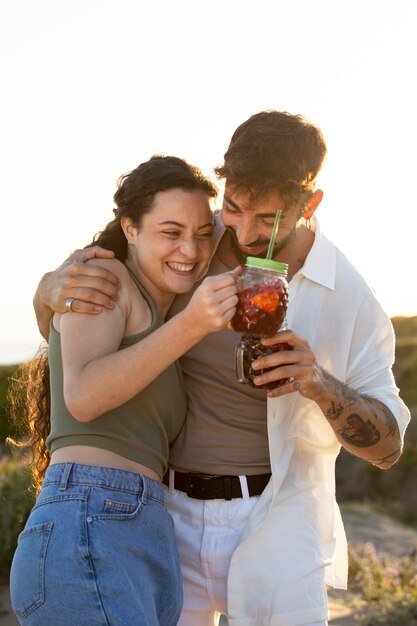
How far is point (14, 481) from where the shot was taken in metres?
8.22

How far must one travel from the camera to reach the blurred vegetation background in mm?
7840

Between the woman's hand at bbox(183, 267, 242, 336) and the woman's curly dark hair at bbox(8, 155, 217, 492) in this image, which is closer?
the woman's hand at bbox(183, 267, 242, 336)

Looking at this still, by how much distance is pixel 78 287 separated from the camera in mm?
3273

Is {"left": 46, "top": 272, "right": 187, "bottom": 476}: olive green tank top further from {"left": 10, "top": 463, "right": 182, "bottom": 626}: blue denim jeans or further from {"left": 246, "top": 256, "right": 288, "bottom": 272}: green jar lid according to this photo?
{"left": 246, "top": 256, "right": 288, "bottom": 272}: green jar lid

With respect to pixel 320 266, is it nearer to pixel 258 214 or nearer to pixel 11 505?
pixel 258 214

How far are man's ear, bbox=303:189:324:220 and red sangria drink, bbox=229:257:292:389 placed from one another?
0.75 meters

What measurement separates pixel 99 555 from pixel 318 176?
1.72m

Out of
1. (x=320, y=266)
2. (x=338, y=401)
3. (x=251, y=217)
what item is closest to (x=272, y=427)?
(x=338, y=401)

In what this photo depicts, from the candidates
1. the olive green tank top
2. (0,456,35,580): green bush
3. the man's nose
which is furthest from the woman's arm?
(0,456,35,580): green bush

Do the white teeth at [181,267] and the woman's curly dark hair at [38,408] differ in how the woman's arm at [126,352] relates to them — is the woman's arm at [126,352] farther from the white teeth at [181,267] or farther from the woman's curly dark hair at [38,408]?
the woman's curly dark hair at [38,408]

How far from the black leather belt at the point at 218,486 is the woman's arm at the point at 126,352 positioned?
2.52ft

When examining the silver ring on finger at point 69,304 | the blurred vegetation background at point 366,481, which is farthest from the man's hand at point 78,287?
the blurred vegetation background at point 366,481

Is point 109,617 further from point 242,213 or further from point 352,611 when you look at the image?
point 352,611

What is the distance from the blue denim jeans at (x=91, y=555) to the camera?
2977 mm
